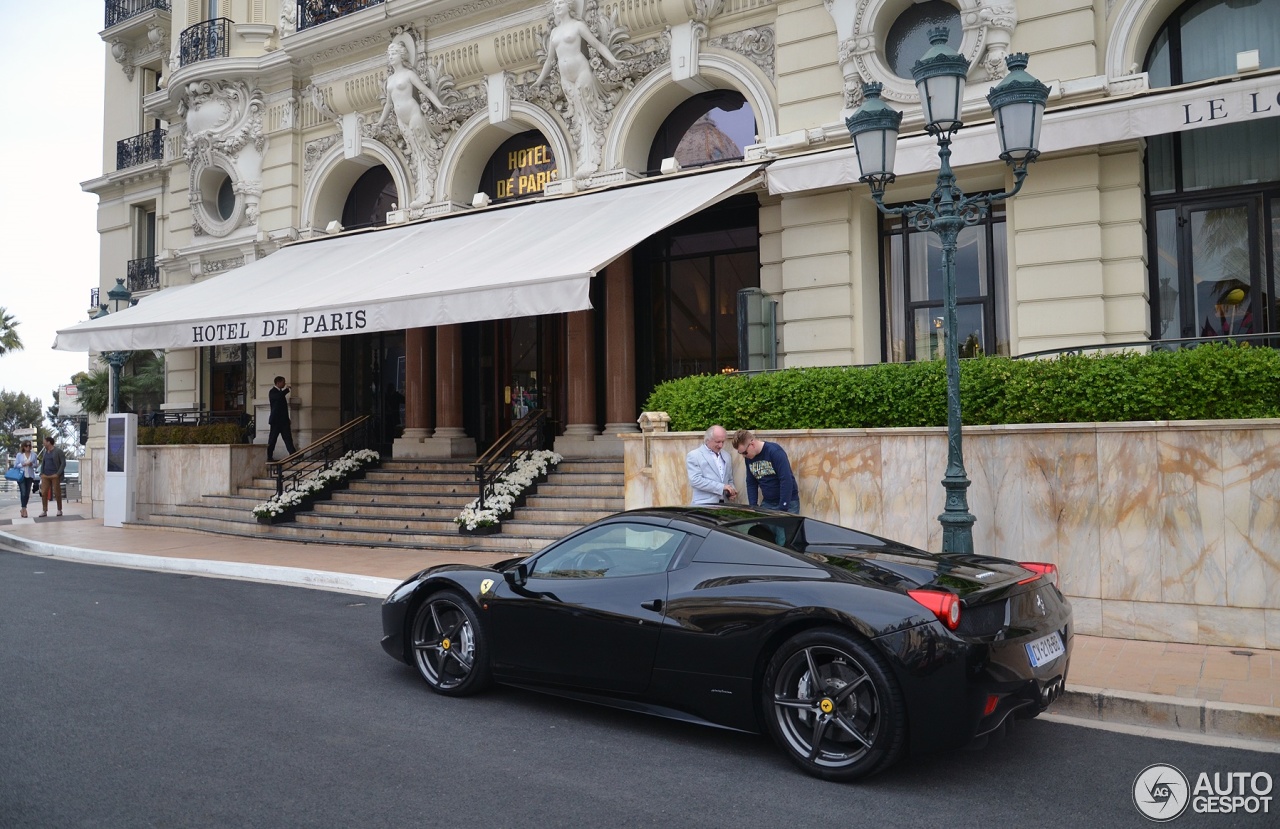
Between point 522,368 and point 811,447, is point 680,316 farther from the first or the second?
point 811,447

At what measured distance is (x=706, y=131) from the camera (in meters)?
15.2

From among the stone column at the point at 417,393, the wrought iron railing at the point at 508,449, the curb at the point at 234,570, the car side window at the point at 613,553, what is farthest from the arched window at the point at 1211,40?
the stone column at the point at 417,393

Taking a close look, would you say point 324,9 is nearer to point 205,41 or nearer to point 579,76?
point 205,41

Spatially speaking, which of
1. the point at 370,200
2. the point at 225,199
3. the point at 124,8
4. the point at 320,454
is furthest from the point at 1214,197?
the point at 124,8

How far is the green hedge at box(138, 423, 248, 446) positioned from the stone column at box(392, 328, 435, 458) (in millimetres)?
2940

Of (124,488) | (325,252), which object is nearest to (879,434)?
(325,252)

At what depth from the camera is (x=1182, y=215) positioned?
11.7 meters

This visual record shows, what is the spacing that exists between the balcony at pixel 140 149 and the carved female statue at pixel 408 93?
978 centimetres

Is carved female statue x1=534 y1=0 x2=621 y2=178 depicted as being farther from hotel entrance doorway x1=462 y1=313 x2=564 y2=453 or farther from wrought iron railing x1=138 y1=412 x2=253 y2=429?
wrought iron railing x1=138 y1=412 x2=253 y2=429

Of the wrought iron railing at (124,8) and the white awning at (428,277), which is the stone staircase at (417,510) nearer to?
the white awning at (428,277)

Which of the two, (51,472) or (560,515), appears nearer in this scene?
(560,515)

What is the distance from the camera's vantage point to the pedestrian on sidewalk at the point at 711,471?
354 inches

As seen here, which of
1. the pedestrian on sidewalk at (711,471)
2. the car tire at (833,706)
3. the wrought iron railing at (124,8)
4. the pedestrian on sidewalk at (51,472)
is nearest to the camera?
the car tire at (833,706)

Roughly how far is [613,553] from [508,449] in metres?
10.4
